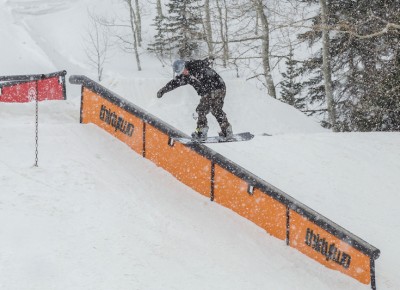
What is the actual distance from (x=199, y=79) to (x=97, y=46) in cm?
3186

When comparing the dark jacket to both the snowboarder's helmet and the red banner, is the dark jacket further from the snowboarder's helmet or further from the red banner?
the red banner

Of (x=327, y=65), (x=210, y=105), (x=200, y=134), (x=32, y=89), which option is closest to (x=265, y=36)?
(x=327, y=65)

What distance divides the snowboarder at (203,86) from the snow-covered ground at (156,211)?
1277mm

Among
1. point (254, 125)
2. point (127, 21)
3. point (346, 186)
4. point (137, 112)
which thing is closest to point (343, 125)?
point (254, 125)

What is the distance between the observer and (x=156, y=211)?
7.96 meters

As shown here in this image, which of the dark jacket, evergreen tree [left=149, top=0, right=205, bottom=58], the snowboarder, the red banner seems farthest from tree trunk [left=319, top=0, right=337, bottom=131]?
evergreen tree [left=149, top=0, right=205, bottom=58]

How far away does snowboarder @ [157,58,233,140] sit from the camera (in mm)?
9047

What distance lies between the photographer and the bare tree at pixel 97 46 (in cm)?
3671

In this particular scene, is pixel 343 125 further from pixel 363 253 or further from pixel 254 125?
pixel 363 253

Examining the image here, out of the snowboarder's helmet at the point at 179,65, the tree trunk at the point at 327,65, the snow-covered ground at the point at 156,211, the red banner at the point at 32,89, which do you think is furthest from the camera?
the tree trunk at the point at 327,65

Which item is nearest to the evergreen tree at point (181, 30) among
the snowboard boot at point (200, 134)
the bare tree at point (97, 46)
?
the bare tree at point (97, 46)

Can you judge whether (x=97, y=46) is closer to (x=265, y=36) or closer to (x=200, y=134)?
(x=265, y=36)

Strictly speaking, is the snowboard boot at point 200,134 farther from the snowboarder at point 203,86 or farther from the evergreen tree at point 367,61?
the evergreen tree at point 367,61

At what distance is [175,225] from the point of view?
304 inches
